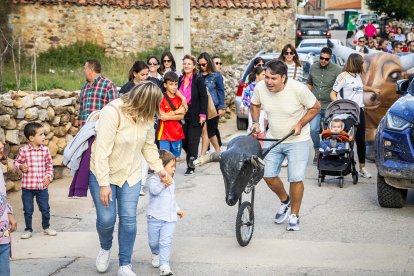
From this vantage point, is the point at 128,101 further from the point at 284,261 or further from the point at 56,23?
the point at 56,23

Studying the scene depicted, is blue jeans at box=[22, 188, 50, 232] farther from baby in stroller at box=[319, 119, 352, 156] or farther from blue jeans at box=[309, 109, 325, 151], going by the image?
blue jeans at box=[309, 109, 325, 151]

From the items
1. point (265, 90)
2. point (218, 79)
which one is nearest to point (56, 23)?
point (218, 79)

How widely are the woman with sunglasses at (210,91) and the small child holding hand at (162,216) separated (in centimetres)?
569

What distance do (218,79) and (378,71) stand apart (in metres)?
2.63

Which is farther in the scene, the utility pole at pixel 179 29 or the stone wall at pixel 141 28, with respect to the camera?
the stone wall at pixel 141 28

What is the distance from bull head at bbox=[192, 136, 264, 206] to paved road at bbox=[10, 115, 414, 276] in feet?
2.03

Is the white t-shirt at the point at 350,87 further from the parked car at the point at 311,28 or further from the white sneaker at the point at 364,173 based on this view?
the parked car at the point at 311,28

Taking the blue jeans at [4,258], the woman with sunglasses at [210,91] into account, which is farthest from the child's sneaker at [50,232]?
the woman with sunglasses at [210,91]

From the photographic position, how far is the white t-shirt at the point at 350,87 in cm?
1293

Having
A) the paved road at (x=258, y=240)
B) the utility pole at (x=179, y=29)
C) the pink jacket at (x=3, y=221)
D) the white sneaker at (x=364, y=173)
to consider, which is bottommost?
the white sneaker at (x=364, y=173)

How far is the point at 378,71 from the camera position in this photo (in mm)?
14297

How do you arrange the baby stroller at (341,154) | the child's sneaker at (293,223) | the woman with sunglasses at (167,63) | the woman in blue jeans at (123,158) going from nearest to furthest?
the woman in blue jeans at (123,158) < the child's sneaker at (293,223) < the baby stroller at (341,154) < the woman with sunglasses at (167,63)

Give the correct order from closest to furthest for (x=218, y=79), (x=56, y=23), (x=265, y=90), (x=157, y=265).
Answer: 1. (x=157, y=265)
2. (x=265, y=90)
3. (x=218, y=79)
4. (x=56, y=23)

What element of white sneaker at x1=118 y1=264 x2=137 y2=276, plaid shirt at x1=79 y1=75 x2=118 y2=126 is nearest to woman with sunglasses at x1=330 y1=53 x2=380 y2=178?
plaid shirt at x1=79 y1=75 x2=118 y2=126
